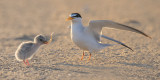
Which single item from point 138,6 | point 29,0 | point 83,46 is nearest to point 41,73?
point 83,46

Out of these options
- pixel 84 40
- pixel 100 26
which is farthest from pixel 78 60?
pixel 100 26

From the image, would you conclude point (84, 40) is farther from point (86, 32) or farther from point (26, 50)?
point (26, 50)

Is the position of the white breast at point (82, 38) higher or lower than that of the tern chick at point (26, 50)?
higher

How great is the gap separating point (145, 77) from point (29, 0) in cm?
1541

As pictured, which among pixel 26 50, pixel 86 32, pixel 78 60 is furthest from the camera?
pixel 78 60

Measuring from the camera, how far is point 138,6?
1678 centimetres

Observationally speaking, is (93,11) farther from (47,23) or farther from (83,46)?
(83,46)

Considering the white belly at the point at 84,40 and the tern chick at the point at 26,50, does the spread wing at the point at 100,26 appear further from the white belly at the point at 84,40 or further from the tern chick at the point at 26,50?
the tern chick at the point at 26,50

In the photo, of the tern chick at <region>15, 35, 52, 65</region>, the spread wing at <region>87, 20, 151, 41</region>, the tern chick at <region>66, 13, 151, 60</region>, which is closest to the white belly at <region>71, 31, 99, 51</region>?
the tern chick at <region>66, 13, 151, 60</region>

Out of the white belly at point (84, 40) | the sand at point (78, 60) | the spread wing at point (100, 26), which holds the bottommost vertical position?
the sand at point (78, 60)

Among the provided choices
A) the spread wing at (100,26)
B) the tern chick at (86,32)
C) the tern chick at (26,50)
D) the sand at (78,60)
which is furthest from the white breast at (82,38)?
the tern chick at (26,50)

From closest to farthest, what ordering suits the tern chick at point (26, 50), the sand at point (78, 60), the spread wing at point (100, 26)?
the sand at point (78, 60) → the spread wing at point (100, 26) → the tern chick at point (26, 50)

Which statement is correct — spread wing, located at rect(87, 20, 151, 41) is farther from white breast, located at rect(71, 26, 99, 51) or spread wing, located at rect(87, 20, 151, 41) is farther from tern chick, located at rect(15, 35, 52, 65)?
tern chick, located at rect(15, 35, 52, 65)

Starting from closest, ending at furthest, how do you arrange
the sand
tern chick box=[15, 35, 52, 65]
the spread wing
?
1. the sand
2. the spread wing
3. tern chick box=[15, 35, 52, 65]
